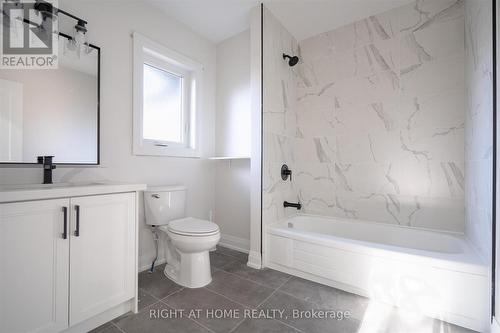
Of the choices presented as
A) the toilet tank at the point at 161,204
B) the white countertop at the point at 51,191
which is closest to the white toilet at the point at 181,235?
the toilet tank at the point at 161,204

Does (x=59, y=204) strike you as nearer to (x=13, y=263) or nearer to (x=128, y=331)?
(x=13, y=263)

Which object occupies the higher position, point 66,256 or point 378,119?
point 378,119

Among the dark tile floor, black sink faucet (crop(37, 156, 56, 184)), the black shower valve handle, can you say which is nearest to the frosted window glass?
black sink faucet (crop(37, 156, 56, 184))

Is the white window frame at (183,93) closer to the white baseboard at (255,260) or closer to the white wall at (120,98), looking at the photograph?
the white wall at (120,98)

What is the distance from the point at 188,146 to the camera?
8.22ft

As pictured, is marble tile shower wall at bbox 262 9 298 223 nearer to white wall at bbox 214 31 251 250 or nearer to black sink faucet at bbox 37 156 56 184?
white wall at bbox 214 31 251 250

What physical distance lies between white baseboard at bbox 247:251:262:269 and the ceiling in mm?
2398

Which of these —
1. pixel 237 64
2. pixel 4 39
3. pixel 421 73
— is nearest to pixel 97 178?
pixel 4 39

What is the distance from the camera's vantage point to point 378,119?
2166 millimetres

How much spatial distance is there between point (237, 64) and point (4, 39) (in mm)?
1892

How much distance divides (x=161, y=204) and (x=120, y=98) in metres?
0.97

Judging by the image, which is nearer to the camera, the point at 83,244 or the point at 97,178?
the point at 83,244

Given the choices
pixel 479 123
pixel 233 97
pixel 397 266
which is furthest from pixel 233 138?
pixel 479 123

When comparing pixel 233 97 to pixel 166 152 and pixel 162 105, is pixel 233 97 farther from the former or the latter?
pixel 166 152
